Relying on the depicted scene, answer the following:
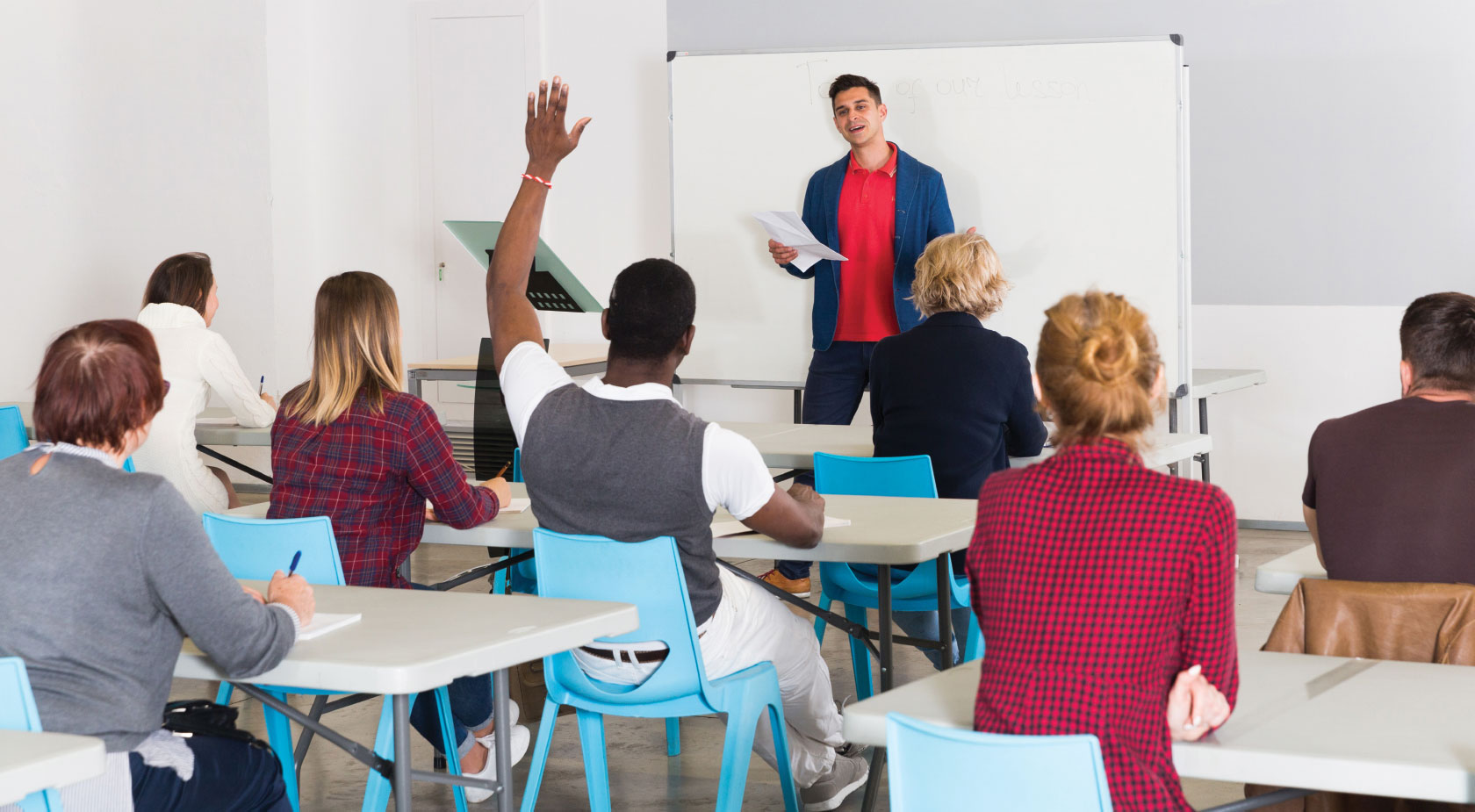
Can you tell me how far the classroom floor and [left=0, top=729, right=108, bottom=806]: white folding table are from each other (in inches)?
66.5

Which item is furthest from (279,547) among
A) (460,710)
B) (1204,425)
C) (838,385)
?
(1204,425)

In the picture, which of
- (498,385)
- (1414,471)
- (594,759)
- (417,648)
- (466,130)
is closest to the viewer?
(417,648)

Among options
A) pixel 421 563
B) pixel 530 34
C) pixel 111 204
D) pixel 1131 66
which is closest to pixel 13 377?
pixel 111 204

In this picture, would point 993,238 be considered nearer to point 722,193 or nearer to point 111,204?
point 722,193

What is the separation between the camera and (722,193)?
6004mm

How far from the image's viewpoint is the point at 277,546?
260cm

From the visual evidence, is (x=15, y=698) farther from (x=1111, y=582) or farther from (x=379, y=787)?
(x=1111, y=582)

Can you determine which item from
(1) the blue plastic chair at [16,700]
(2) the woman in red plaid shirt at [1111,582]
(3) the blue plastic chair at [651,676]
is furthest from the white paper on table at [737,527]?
(1) the blue plastic chair at [16,700]

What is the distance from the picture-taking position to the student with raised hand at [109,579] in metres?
1.73

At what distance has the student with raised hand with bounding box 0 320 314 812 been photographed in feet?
5.68

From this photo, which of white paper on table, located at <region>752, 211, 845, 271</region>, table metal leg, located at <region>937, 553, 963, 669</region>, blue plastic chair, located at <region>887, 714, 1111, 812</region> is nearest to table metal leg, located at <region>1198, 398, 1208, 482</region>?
white paper on table, located at <region>752, 211, 845, 271</region>

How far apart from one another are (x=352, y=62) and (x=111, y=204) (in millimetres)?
1411

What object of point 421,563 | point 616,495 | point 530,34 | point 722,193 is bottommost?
point 421,563

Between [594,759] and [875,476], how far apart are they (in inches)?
42.4
